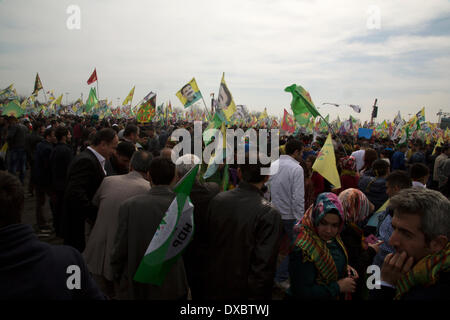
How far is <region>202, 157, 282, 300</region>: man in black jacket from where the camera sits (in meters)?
2.30

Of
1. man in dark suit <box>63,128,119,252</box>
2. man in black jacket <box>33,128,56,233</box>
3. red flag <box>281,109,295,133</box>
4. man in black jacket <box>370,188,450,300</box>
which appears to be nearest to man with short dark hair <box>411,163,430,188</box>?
man in black jacket <box>370,188,450,300</box>

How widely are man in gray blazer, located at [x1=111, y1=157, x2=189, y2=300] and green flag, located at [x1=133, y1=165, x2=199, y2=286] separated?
19.2 inches

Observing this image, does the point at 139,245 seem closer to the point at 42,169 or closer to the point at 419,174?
the point at 419,174

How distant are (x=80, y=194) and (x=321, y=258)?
2.53 m

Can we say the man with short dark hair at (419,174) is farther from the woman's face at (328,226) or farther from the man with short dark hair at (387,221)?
the woman's face at (328,226)

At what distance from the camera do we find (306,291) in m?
2.17

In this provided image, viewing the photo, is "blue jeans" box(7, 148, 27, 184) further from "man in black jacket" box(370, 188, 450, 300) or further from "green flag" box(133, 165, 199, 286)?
"man in black jacket" box(370, 188, 450, 300)

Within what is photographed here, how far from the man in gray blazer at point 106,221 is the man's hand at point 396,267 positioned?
2.20 metres

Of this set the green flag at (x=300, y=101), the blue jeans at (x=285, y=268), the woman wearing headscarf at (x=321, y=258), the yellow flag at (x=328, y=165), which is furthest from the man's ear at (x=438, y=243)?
the green flag at (x=300, y=101)

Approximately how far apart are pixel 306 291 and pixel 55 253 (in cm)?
167

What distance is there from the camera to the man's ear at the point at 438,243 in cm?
148

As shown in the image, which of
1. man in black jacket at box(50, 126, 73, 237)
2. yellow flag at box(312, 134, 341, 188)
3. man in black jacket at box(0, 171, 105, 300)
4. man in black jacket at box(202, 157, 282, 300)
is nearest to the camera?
man in black jacket at box(0, 171, 105, 300)

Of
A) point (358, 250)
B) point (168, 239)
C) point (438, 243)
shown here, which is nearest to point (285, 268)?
point (358, 250)
